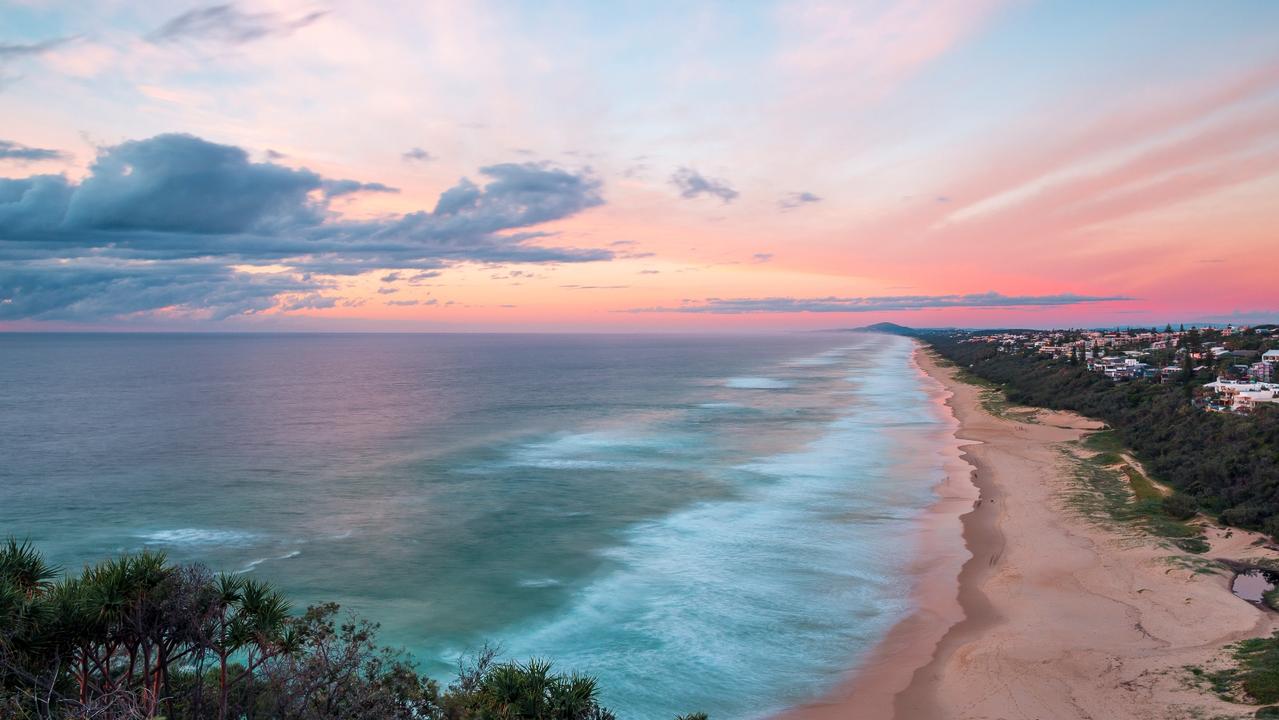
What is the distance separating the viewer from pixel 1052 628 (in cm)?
2511

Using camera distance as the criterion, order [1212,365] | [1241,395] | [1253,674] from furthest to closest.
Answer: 1. [1212,365]
2. [1241,395]
3. [1253,674]

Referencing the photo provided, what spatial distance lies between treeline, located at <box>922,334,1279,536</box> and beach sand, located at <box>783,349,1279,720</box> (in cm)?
423

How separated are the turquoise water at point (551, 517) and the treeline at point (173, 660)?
30.3ft

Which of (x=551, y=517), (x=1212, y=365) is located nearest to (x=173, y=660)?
(x=551, y=517)

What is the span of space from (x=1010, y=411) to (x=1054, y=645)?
67.6 meters

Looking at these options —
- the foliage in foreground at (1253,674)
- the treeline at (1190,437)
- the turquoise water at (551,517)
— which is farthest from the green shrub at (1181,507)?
the foliage in foreground at (1253,674)

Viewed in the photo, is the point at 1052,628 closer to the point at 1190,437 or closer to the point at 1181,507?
the point at 1181,507

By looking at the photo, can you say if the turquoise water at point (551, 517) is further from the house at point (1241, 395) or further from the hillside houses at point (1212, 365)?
the hillside houses at point (1212, 365)

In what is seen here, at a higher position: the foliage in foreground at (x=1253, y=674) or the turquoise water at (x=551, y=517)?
the foliage in foreground at (x=1253, y=674)

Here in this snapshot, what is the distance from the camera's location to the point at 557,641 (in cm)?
2636

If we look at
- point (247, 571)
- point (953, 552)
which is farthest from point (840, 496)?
point (247, 571)

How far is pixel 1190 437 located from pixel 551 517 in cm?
4650

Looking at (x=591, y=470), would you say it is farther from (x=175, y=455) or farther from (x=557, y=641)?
(x=175, y=455)

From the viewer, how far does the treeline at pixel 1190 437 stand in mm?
37812
